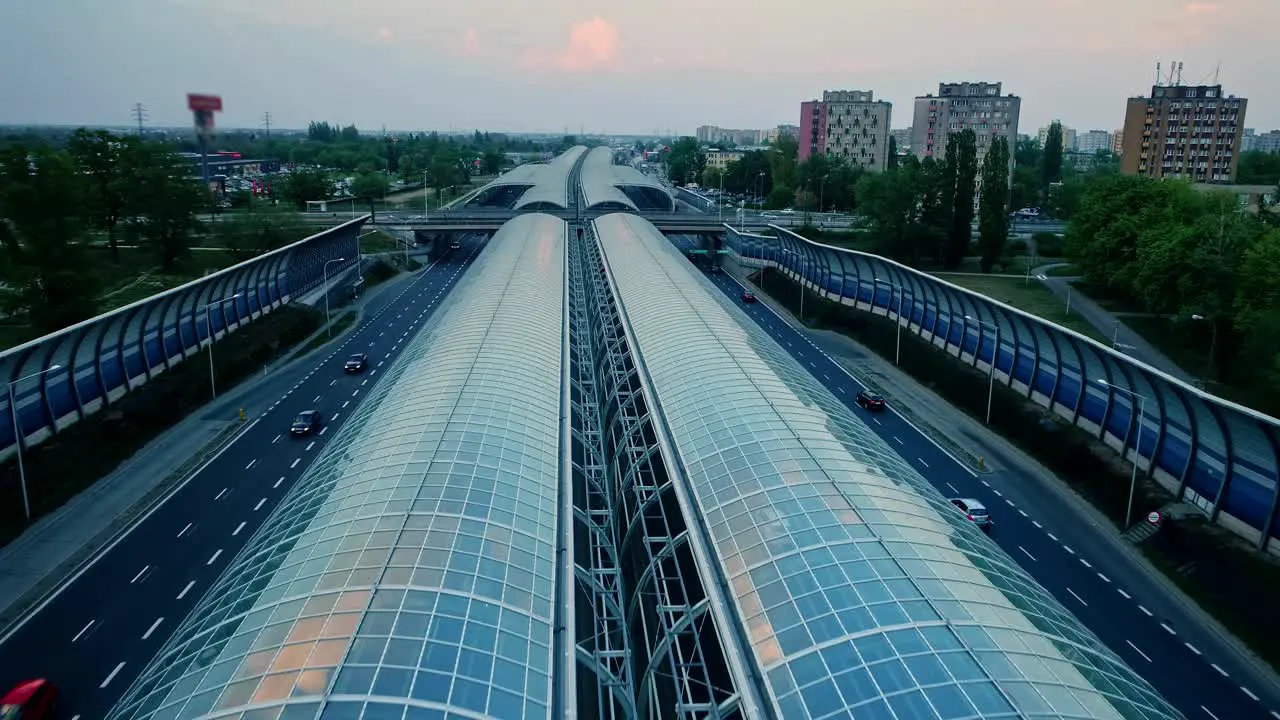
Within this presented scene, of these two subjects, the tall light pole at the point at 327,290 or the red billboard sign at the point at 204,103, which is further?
the red billboard sign at the point at 204,103

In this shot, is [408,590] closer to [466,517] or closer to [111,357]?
[466,517]

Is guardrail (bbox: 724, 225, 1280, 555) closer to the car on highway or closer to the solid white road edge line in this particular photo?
the car on highway

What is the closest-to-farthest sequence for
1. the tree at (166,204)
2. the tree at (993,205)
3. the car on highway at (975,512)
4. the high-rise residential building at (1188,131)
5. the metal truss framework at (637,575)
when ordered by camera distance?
1. the metal truss framework at (637,575)
2. the car on highway at (975,512)
3. the tree at (166,204)
4. the tree at (993,205)
5. the high-rise residential building at (1188,131)

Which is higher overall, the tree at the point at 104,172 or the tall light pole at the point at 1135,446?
the tree at the point at 104,172

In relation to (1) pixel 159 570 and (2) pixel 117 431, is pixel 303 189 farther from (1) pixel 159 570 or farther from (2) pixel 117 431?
(1) pixel 159 570

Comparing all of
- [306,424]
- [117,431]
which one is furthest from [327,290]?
[117,431]

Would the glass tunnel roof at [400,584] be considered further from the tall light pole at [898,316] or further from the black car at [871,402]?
the tall light pole at [898,316]

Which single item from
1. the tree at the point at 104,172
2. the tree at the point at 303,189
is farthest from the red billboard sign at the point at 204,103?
the tree at the point at 303,189
